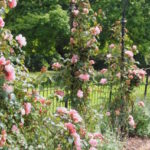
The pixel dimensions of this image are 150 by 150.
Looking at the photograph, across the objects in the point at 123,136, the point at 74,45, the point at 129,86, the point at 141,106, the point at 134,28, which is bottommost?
the point at 123,136

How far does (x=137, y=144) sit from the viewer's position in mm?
5695

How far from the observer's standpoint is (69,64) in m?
4.86

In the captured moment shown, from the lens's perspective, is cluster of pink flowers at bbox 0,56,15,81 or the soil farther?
the soil

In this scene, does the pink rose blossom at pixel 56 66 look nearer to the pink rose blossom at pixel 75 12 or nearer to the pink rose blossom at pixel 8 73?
the pink rose blossom at pixel 75 12

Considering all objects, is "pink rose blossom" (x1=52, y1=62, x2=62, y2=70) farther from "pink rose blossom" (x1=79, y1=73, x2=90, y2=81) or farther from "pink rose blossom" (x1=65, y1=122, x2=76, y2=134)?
"pink rose blossom" (x1=65, y1=122, x2=76, y2=134)

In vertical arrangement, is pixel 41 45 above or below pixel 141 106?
above

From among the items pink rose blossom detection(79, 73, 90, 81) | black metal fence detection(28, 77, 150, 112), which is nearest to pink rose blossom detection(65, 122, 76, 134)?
black metal fence detection(28, 77, 150, 112)

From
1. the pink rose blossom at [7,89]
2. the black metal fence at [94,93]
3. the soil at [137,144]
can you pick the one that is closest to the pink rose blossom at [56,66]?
the black metal fence at [94,93]

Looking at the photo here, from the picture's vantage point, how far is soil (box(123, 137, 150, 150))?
Result: 5.51m

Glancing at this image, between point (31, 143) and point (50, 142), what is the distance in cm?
40

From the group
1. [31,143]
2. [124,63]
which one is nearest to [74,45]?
[124,63]

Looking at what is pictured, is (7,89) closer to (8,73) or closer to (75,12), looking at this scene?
(8,73)

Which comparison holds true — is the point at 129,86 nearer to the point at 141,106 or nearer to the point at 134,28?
the point at 141,106

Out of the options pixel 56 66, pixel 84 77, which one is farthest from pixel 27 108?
pixel 56 66
